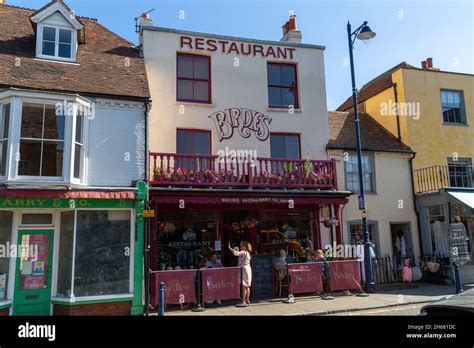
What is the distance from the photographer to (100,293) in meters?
10.3

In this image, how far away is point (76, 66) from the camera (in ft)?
40.3

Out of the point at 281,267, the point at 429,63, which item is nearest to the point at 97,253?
the point at 281,267

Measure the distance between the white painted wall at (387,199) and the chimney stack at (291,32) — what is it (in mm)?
5138

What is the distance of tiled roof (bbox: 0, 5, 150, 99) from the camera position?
434 inches

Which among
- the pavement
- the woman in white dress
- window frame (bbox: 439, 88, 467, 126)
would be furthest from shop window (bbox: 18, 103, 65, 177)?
window frame (bbox: 439, 88, 467, 126)

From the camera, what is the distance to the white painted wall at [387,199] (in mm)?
15453

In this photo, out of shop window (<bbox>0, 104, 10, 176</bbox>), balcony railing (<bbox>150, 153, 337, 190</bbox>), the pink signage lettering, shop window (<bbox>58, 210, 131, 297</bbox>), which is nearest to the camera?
shop window (<bbox>0, 104, 10, 176</bbox>)

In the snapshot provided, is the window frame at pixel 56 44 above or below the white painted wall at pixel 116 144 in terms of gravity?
above

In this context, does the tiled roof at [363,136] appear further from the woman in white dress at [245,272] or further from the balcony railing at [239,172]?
the woman in white dress at [245,272]

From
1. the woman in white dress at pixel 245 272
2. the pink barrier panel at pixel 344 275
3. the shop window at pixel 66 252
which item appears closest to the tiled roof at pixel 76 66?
the shop window at pixel 66 252

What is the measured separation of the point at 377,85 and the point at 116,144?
1380 cm

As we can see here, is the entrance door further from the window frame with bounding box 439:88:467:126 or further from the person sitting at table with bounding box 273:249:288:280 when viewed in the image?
the window frame with bounding box 439:88:467:126

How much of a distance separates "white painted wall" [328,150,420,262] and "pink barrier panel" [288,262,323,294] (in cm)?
342
